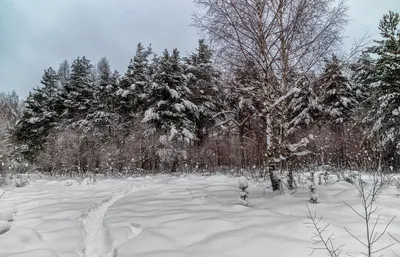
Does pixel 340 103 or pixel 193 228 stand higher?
pixel 340 103

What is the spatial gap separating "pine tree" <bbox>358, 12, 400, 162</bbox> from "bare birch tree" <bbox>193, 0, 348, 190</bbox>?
10250mm

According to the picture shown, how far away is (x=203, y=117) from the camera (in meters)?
25.6

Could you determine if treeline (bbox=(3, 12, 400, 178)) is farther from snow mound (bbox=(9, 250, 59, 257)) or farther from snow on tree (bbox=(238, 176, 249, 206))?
snow mound (bbox=(9, 250, 59, 257))

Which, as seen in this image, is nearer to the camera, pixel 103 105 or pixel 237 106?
pixel 237 106

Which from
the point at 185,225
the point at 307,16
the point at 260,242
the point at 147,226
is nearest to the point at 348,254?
the point at 260,242

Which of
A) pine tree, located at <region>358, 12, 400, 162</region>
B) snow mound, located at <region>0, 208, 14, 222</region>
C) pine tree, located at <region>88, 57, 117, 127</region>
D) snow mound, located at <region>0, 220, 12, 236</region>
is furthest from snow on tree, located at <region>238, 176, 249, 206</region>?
pine tree, located at <region>88, 57, 117, 127</region>

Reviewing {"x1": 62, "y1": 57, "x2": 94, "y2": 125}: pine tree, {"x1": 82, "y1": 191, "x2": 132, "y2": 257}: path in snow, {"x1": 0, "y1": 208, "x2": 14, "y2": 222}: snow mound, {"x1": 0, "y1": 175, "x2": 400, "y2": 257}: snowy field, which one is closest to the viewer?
{"x1": 0, "y1": 175, "x2": 400, "y2": 257}: snowy field

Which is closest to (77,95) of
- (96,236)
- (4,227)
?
(4,227)

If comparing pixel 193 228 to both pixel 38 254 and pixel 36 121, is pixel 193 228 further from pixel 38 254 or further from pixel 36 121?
pixel 36 121

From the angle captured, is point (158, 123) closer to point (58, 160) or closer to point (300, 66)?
point (58, 160)

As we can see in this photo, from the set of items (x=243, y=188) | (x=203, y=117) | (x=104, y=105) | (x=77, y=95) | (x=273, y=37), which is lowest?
(x=243, y=188)

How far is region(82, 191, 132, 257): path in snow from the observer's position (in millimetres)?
4086

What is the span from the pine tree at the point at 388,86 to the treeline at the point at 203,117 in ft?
0.17

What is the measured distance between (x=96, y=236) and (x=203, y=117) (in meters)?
21.0
